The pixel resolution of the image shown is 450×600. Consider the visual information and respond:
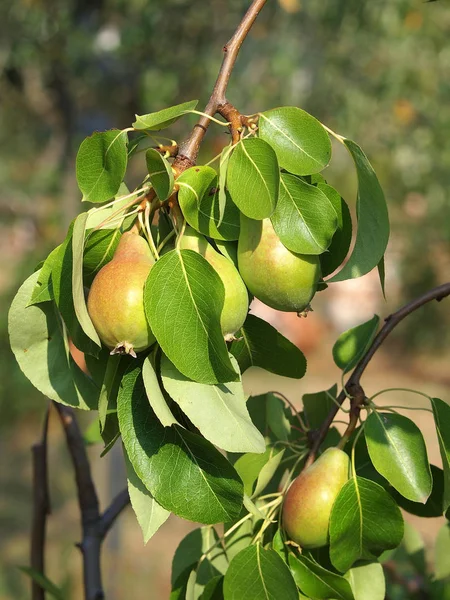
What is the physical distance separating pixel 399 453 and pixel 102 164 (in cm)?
31

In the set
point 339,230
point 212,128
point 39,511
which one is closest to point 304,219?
point 339,230

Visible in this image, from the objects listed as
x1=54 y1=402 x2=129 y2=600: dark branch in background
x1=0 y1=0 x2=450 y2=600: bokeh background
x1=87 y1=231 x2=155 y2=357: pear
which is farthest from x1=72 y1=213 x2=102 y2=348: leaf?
x1=0 y1=0 x2=450 y2=600: bokeh background

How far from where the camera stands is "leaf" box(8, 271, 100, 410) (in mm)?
594

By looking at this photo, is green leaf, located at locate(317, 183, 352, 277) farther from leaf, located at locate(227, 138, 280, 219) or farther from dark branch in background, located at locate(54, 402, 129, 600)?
dark branch in background, located at locate(54, 402, 129, 600)

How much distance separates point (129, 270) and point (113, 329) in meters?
0.04

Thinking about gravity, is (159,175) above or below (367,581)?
above

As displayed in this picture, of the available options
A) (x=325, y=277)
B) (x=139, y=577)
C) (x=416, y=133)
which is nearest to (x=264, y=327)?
(x=325, y=277)

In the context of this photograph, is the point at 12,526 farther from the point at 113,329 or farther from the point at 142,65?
the point at 113,329

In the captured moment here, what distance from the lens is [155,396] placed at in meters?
0.52

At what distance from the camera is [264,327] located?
24.8 inches

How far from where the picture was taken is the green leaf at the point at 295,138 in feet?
1.77

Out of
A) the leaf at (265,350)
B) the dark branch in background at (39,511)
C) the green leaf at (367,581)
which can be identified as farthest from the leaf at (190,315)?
the dark branch in background at (39,511)

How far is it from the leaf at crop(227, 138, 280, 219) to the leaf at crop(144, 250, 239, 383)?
0.15 feet

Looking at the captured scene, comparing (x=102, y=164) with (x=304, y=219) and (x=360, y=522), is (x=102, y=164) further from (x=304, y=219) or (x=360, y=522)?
(x=360, y=522)
